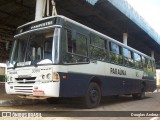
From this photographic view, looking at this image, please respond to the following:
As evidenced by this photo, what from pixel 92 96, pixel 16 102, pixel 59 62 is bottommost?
pixel 16 102

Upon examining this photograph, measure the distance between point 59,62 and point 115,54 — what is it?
187 inches

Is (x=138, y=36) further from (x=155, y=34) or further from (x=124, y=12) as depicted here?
(x=124, y=12)

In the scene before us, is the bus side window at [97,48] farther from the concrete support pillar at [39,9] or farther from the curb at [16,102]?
the concrete support pillar at [39,9]

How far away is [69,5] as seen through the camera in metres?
17.4

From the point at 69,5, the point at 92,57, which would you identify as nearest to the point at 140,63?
the point at 69,5

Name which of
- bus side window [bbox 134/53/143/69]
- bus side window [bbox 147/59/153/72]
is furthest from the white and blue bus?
bus side window [bbox 147/59/153/72]

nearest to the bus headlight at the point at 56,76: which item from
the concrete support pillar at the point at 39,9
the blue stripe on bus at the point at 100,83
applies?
the blue stripe on bus at the point at 100,83

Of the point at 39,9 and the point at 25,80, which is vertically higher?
the point at 39,9

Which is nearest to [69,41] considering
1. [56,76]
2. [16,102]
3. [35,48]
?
[35,48]

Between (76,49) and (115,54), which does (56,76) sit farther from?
(115,54)

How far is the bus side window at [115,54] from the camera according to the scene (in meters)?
12.0

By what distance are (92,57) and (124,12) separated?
9152 millimetres

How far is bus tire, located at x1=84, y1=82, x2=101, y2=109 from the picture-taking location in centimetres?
956

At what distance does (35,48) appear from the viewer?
9070 mm
